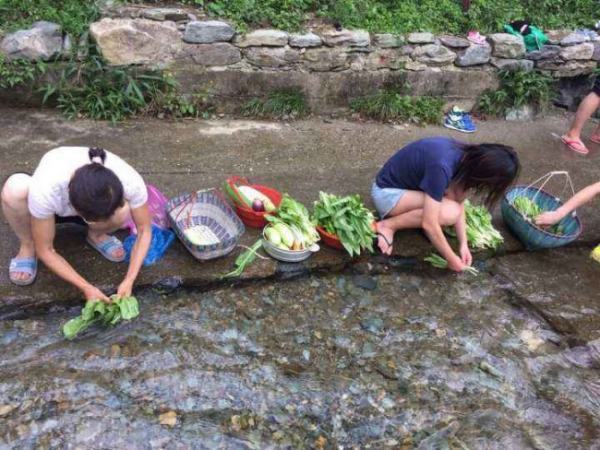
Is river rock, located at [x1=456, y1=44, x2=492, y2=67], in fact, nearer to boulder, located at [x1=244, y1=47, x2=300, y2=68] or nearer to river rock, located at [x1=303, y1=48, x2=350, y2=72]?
river rock, located at [x1=303, y1=48, x2=350, y2=72]

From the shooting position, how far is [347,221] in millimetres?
3557

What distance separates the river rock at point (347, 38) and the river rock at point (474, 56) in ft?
3.71

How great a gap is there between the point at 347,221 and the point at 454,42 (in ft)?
9.86

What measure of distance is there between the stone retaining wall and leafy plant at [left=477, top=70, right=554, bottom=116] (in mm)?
102

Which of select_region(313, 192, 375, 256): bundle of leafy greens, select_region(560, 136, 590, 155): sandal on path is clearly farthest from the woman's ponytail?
select_region(560, 136, 590, 155): sandal on path

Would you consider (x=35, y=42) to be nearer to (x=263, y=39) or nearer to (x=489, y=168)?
(x=263, y=39)

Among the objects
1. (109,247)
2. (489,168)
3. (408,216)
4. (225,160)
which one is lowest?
(109,247)

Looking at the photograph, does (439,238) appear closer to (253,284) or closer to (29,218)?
(253,284)

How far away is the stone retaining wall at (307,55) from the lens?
4523 millimetres

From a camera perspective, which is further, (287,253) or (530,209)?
(530,209)

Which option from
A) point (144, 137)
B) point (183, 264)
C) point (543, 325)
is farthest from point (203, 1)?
point (543, 325)

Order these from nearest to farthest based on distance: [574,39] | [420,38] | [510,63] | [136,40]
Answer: [136,40]
[420,38]
[510,63]
[574,39]

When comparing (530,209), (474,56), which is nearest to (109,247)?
(530,209)

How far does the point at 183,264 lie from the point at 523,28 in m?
4.75
